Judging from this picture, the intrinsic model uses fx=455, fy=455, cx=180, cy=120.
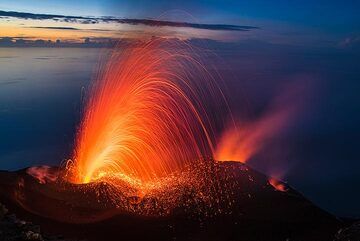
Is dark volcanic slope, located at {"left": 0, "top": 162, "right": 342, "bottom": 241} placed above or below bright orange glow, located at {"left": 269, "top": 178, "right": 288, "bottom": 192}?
below

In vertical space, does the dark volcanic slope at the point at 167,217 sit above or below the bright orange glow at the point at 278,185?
below

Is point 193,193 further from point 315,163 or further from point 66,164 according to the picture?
point 315,163

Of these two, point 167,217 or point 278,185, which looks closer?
point 167,217

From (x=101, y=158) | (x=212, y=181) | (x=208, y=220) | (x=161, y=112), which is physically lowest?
(x=208, y=220)

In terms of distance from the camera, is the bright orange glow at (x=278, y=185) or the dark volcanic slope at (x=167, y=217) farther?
the bright orange glow at (x=278, y=185)

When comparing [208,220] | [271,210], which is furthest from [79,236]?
[271,210]

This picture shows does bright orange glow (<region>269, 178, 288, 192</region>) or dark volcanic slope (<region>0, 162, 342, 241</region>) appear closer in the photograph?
dark volcanic slope (<region>0, 162, 342, 241</region>)

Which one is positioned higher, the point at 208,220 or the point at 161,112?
the point at 161,112

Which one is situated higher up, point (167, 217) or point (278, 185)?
point (278, 185)
